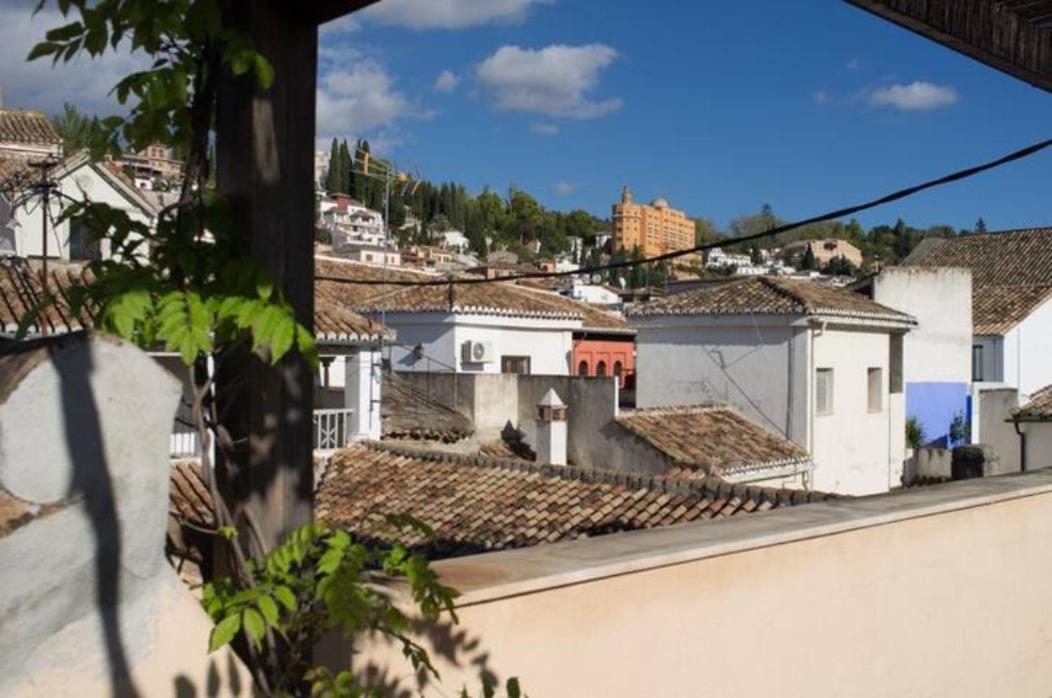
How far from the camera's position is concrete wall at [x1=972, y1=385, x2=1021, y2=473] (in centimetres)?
2198

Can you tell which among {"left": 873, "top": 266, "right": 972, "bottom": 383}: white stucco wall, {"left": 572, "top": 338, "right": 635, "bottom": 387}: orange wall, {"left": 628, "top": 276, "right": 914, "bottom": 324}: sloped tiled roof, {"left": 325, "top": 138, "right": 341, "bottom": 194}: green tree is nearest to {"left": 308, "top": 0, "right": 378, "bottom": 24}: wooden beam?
{"left": 628, "top": 276, "right": 914, "bottom": 324}: sloped tiled roof

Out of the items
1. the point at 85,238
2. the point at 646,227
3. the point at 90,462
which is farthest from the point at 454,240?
the point at 90,462

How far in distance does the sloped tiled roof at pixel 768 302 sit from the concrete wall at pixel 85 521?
61.2 feet

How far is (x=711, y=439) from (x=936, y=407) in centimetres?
1265

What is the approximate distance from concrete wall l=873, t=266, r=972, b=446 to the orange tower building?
10105 cm

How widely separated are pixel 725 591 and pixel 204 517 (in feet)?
5.23

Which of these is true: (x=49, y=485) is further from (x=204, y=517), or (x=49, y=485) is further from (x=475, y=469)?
(x=475, y=469)

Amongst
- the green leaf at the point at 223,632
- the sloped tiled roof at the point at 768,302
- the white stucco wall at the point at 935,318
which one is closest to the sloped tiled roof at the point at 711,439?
the sloped tiled roof at the point at 768,302

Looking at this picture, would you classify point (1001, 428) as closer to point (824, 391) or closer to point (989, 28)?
point (824, 391)

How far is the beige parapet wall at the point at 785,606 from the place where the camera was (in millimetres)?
2654

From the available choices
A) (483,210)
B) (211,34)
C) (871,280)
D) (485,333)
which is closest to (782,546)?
(211,34)

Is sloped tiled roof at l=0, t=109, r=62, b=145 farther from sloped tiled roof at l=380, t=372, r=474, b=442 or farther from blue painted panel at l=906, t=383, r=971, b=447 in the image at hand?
blue painted panel at l=906, t=383, r=971, b=447

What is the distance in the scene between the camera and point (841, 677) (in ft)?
12.3

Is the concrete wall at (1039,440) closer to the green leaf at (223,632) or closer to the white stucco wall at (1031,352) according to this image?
the white stucco wall at (1031,352)
